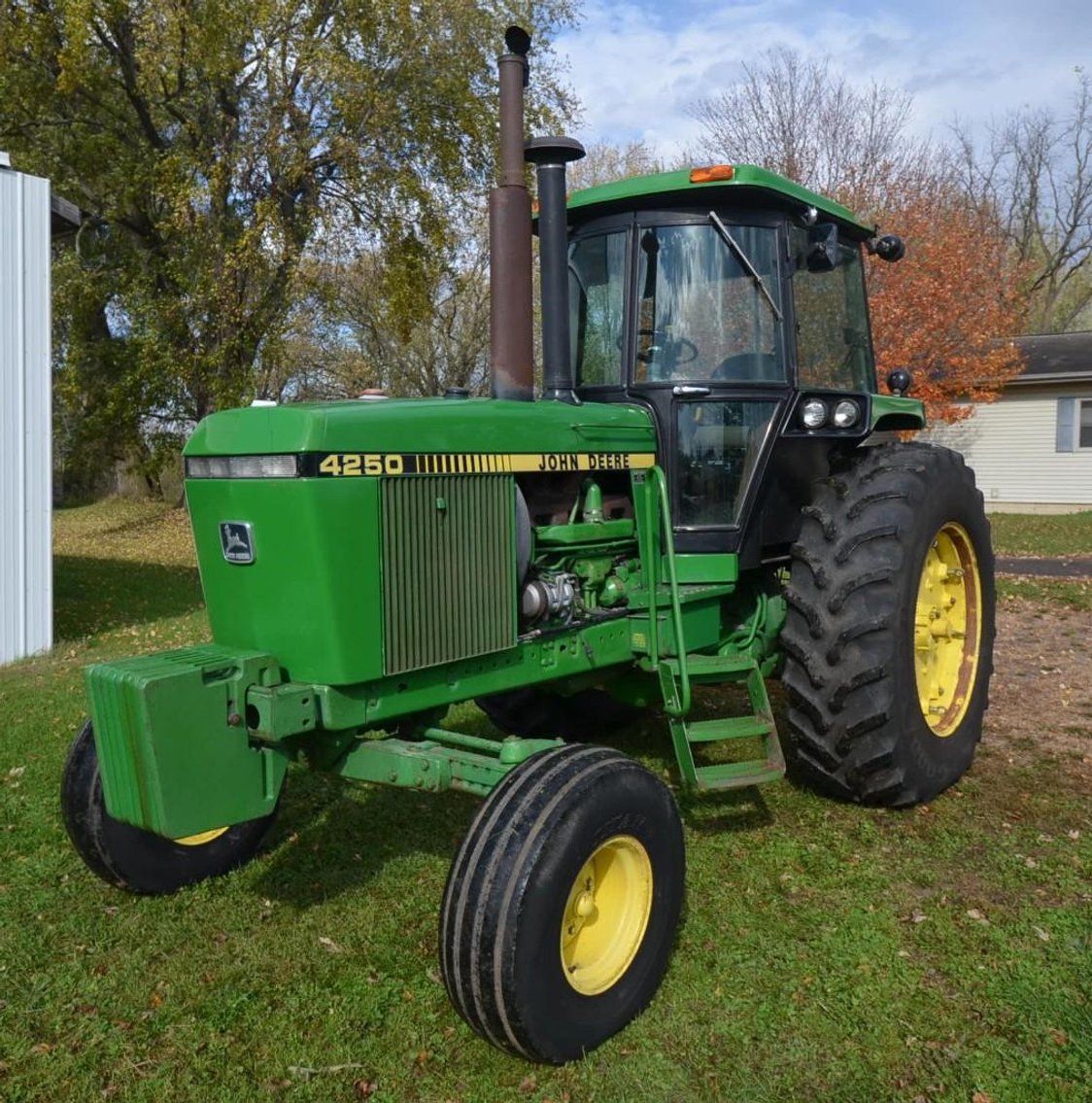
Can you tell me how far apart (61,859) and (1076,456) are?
20127 mm

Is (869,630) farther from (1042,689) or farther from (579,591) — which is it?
(1042,689)

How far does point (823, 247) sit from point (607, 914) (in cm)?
276

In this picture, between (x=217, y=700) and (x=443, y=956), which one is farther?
(x=217, y=700)

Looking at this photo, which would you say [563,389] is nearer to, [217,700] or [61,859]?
[217,700]

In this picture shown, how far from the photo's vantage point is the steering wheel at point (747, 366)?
4273 millimetres

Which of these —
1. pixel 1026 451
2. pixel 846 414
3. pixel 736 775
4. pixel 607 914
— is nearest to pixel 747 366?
pixel 846 414

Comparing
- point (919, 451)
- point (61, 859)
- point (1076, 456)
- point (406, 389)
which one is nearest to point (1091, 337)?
point (1076, 456)

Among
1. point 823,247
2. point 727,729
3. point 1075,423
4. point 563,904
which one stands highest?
point 1075,423

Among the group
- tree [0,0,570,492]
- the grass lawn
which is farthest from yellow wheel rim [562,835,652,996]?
tree [0,0,570,492]

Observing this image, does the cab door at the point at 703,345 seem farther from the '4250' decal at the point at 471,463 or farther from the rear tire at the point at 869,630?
the rear tire at the point at 869,630

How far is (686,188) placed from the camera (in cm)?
412

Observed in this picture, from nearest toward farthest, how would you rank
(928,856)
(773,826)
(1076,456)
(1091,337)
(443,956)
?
(443,956) → (928,856) → (773,826) → (1076,456) → (1091,337)

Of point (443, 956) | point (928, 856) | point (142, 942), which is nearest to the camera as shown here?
point (443, 956)

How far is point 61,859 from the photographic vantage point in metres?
4.22
